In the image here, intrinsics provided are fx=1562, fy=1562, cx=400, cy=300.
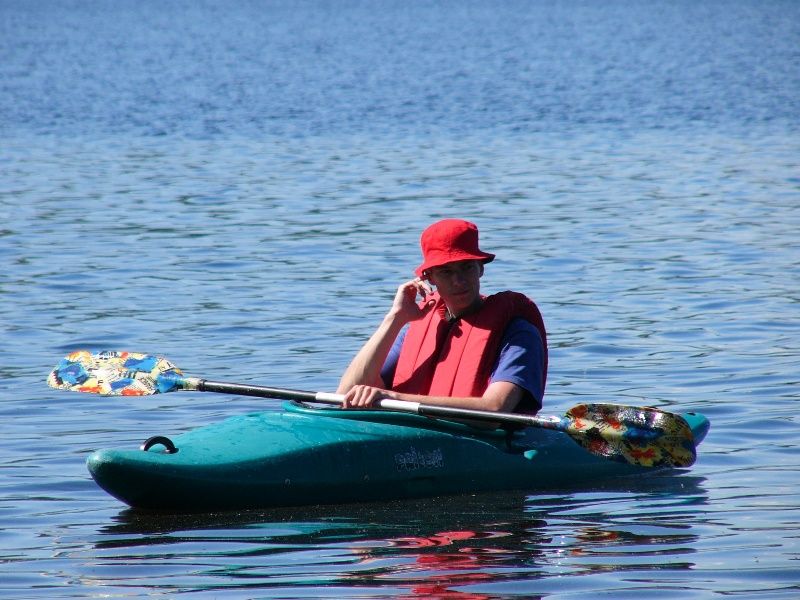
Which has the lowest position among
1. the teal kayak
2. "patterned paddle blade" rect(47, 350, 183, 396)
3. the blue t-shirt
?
the teal kayak

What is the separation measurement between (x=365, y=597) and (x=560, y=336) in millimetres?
5199

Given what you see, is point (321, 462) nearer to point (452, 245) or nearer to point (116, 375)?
point (452, 245)

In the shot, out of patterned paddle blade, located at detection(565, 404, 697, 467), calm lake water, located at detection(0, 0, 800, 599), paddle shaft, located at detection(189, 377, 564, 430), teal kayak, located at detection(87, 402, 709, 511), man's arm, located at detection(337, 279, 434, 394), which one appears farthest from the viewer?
man's arm, located at detection(337, 279, 434, 394)

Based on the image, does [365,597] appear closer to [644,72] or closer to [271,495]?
[271,495]

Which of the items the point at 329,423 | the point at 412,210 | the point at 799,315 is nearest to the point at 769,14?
the point at 412,210

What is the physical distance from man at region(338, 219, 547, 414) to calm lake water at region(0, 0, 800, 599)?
1.55 ft

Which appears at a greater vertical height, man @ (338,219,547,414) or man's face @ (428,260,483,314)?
man's face @ (428,260,483,314)

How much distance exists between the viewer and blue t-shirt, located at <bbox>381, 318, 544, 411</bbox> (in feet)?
20.8

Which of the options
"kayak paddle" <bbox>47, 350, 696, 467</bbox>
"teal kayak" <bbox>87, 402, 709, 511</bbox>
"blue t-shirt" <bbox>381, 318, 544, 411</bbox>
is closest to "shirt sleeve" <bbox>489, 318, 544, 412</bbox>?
"blue t-shirt" <bbox>381, 318, 544, 411</bbox>

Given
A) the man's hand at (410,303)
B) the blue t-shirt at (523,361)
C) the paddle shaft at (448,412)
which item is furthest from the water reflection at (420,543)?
the man's hand at (410,303)

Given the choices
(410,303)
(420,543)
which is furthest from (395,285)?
(420,543)

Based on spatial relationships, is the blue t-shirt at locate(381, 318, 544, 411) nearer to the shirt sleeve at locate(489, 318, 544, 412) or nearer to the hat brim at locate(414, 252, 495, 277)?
the shirt sleeve at locate(489, 318, 544, 412)

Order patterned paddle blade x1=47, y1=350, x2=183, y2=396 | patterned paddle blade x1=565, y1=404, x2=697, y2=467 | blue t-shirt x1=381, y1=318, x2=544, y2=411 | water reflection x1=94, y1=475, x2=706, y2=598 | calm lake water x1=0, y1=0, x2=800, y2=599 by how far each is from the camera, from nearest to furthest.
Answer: water reflection x1=94, y1=475, x2=706, y2=598
calm lake water x1=0, y1=0, x2=800, y2=599
blue t-shirt x1=381, y1=318, x2=544, y2=411
patterned paddle blade x1=565, y1=404, x2=697, y2=467
patterned paddle blade x1=47, y1=350, x2=183, y2=396

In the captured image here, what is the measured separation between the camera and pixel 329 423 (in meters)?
6.36
